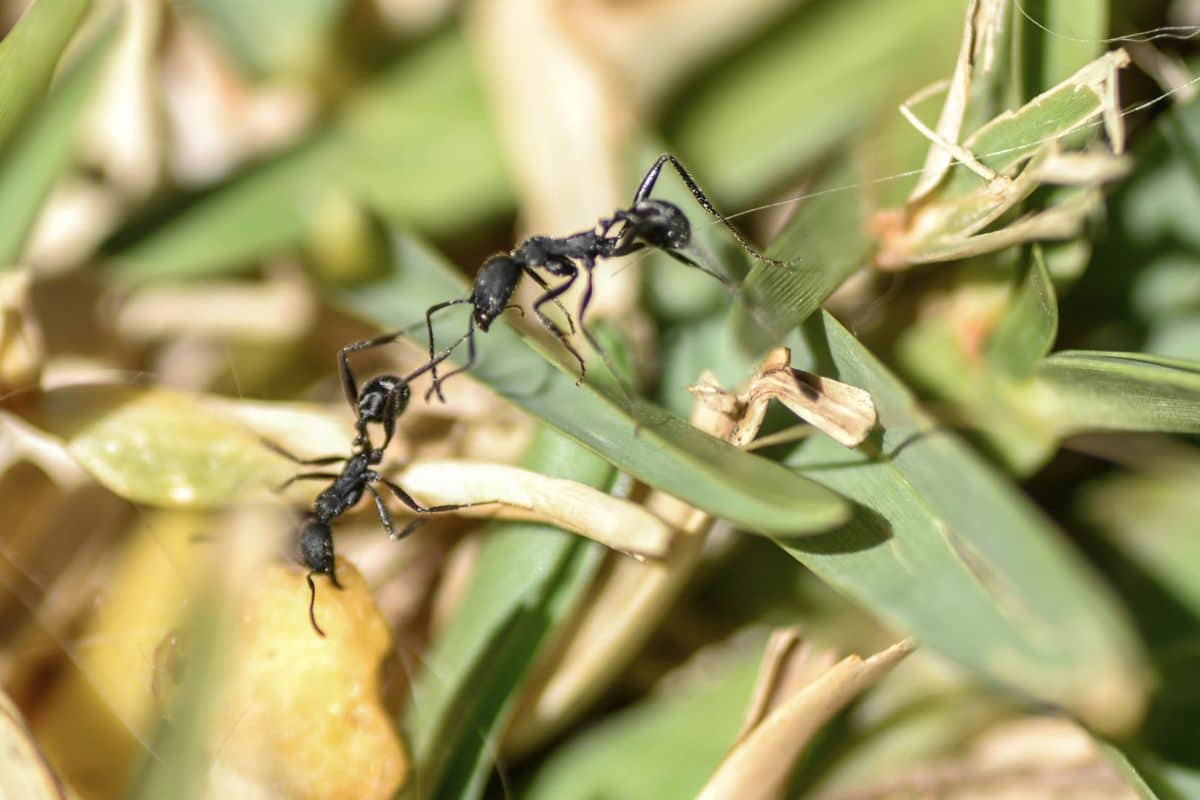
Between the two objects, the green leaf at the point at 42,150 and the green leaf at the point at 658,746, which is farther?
the green leaf at the point at 42,150

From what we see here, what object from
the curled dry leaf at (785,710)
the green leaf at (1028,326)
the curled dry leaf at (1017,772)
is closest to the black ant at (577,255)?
the green leaf at (1028,326)

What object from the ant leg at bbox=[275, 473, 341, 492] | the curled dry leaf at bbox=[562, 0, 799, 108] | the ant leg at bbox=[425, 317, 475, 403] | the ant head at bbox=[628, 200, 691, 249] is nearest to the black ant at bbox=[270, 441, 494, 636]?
the ant leg at bbox=[275, 473, 341, 492]

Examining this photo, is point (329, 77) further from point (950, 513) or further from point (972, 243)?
point (950, 513)

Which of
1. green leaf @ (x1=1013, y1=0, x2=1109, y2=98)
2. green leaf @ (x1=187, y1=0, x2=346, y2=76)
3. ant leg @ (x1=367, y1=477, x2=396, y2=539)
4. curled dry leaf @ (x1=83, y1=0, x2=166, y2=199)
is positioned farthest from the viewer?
curled dry leaf @ (x1=83, y1=0, x2=166, y2=199)

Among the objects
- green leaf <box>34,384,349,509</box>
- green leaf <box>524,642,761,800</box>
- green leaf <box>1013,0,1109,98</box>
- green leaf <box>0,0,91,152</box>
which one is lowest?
green leaf <box>524,642,761,800</box>

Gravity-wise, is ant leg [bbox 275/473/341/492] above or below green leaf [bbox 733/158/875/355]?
above

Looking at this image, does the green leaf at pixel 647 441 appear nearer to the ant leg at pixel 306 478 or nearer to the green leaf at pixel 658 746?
the ant leg at pixel 306 478

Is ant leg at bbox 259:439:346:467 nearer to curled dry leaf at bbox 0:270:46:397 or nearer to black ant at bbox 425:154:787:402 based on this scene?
black ant at bbox 425:154:787:402
